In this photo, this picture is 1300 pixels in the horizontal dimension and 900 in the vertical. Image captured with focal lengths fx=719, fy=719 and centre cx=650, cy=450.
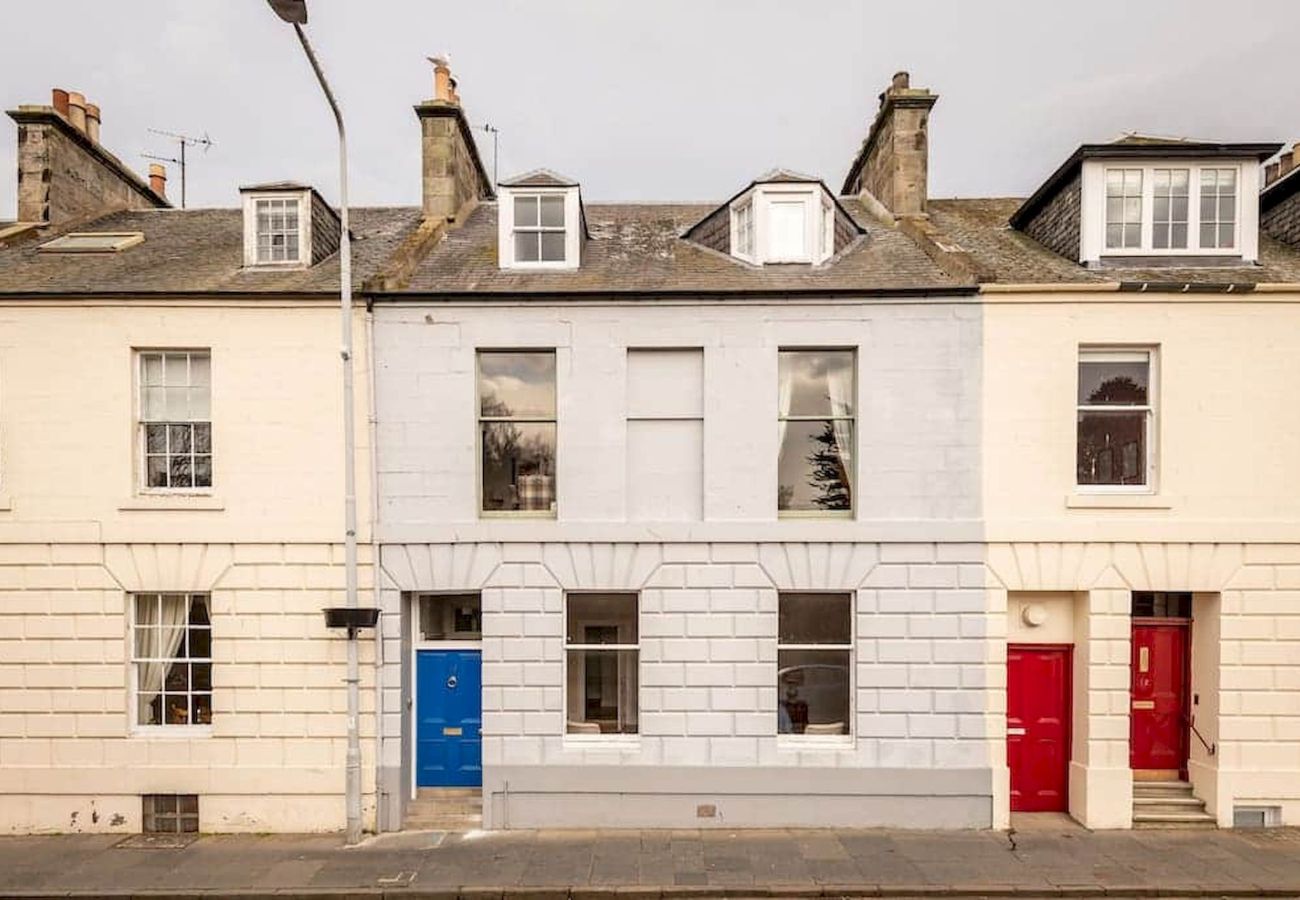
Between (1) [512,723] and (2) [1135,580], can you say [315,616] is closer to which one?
(1) [512,723]

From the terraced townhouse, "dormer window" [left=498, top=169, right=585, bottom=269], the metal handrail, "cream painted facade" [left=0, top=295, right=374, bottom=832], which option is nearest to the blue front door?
the terraced townhouse

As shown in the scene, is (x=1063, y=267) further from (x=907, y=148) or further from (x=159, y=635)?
(x=159, y=635)

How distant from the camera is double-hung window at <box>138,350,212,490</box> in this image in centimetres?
1033

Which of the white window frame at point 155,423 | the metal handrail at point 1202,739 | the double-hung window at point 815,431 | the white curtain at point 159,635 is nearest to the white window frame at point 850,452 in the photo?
the double-hung window at point 815,431

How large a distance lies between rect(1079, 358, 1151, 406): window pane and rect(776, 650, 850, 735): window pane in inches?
201

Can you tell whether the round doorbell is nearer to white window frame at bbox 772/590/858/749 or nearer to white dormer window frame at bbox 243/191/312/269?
white window frame at bbox 772/590/858/749

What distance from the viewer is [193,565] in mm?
10062

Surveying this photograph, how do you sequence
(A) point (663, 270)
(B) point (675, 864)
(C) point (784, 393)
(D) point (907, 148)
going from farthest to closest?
1. (D) point (907, 148)
2. (A) point (663, 270)
3. (C) point (784, 393)
4. (B) point (675, 864)

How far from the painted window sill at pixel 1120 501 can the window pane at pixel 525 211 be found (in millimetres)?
8860

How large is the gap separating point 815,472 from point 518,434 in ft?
14.3

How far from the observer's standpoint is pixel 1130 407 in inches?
400

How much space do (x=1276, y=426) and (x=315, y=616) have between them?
44.8ft

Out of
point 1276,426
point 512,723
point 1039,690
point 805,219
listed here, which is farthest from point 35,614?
point 1276,426

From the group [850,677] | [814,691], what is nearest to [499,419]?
[814,691]
